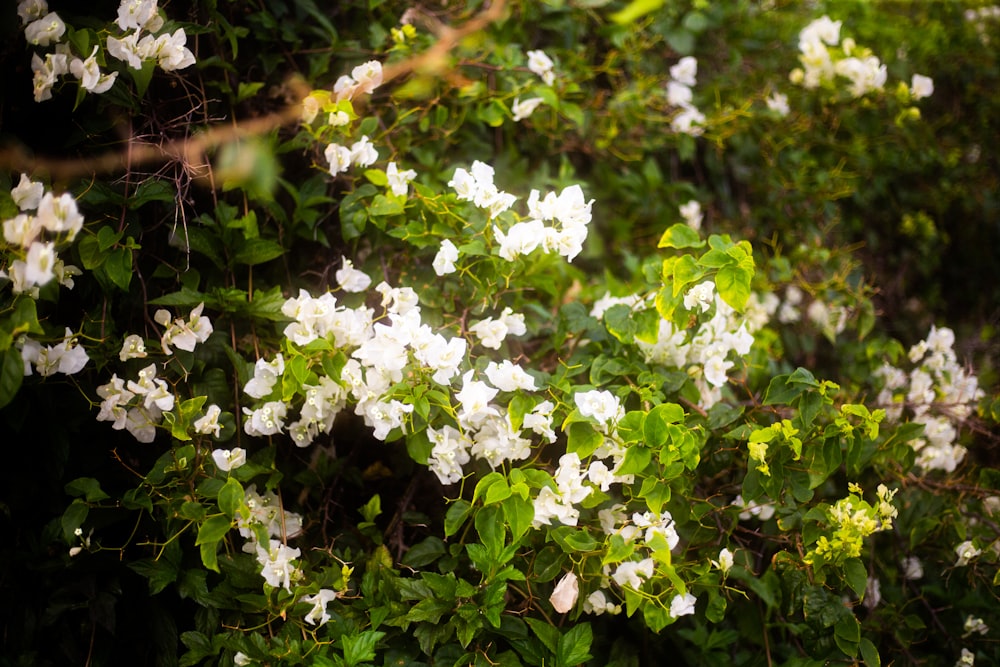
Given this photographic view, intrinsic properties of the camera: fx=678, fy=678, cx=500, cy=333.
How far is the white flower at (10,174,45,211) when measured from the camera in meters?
1.21

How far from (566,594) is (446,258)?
0.74 metres

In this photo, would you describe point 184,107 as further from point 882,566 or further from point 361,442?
point 882,566

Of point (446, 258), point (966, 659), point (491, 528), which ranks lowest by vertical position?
point (966, 659)

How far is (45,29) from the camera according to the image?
1.32 meters

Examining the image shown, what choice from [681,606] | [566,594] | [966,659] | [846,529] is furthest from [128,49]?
[966,659]

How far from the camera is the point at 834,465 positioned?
1.35 m

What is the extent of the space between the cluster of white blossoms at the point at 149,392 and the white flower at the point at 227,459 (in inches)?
2.5

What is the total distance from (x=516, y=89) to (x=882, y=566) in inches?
63.7

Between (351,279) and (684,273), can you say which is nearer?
(684,273)

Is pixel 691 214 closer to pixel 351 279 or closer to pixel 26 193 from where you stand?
pixel 351 279

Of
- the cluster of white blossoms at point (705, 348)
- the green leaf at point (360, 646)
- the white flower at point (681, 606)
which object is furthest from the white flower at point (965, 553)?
the green leaf at point (360, 646)

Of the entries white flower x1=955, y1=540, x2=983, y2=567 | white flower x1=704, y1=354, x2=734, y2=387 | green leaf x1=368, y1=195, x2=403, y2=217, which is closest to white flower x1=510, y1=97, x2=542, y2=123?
green leaf x1=368, y1=195, x2=403, y2=217

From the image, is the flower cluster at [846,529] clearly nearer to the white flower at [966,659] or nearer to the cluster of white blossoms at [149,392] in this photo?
the white flower at [966,659]

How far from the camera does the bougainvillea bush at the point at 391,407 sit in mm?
1313
